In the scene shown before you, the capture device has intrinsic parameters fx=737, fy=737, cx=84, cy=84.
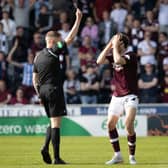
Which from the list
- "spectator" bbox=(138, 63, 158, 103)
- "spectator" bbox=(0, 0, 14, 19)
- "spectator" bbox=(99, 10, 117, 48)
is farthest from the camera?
"spectator" bbox=(0, 0, 14, 19)

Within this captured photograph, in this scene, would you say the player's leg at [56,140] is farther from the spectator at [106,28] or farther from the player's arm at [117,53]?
the spectator at [106,28]

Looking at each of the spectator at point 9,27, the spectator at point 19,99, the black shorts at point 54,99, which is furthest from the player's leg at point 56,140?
the spectator at point 9,27

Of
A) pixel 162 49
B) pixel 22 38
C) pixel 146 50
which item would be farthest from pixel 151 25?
pixel 22 38

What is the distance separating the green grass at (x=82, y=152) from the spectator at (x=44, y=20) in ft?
20.0

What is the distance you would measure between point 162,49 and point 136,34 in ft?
3.34

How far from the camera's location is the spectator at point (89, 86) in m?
23.4

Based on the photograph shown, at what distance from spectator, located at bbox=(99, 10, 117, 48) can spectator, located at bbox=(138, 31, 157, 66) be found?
45.6 inches

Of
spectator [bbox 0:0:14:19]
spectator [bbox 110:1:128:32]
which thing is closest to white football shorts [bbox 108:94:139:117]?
spectator [bbox 110:1:128:32]

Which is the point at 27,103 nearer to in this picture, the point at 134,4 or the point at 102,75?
the point at 102,75

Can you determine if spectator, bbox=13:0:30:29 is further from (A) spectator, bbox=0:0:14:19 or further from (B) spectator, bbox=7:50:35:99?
(B) spectator, bbox=7:50:35:99

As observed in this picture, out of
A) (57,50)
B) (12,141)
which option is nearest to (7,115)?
(12,141)

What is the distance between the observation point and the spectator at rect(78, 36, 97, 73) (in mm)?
24234

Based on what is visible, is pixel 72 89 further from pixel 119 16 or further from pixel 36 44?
pixel 119 16

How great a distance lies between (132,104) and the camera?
1265cm
